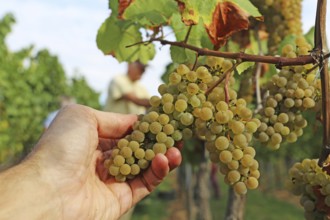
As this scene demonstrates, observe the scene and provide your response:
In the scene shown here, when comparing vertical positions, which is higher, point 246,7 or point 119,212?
point 246,7

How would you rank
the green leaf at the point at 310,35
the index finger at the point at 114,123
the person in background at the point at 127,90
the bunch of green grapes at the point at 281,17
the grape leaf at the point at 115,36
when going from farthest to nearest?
1. the person in background at the point at 127,90
2. the green leaf at the point at 310,35
3. the bunch of green grapes at the point at 281,17
4. the grape leaf at the point at 115,36
5. the index finger at the point at 114,123

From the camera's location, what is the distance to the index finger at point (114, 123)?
5.38 ft

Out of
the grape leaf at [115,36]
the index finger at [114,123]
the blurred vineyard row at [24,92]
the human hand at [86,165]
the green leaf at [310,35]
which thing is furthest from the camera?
the blurred vineyard row at [24,92]

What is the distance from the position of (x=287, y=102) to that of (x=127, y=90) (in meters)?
4.32

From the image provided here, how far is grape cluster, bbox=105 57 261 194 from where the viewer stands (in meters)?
1.34

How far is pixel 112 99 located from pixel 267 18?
143 inches

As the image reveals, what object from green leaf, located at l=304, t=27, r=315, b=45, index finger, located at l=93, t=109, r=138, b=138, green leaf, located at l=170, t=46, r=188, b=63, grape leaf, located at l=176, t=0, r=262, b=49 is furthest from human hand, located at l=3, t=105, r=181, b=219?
green leaf, located at l=304, t=27, r=315, b=45

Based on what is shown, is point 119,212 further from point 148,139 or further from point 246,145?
point 246,145

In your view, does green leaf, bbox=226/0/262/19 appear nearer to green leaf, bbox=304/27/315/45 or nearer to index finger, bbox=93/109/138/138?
index finger, bbox=93/109/138/138

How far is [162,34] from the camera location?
5.96 feet

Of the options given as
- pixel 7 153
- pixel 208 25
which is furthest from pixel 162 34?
pixel 7 153

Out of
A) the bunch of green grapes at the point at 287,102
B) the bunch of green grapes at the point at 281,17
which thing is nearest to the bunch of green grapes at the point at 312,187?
the bunch of green grapes at the point at 287,102

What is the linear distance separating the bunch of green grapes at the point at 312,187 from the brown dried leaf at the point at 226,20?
0.44 metres

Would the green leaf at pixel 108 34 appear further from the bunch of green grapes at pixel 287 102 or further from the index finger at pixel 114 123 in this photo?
the bunch of green grapes at pixel 287 102
